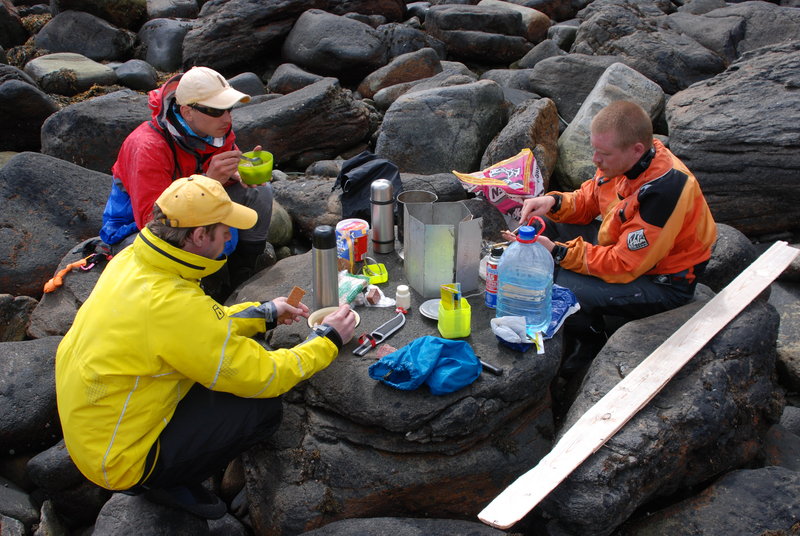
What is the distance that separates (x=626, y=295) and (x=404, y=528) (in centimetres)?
241

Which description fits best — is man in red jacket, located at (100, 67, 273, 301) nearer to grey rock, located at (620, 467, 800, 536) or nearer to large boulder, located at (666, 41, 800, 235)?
grey rock, located at (620, 467, 800, 536)

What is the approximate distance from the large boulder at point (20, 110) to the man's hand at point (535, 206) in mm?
7809

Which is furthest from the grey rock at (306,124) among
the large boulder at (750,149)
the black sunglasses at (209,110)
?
the large boulder at (750,149)

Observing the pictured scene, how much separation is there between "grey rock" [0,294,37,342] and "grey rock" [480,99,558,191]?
4.83 meters

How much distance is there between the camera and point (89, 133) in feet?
26.9

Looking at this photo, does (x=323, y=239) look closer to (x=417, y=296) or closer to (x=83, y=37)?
(x=417, y=296)

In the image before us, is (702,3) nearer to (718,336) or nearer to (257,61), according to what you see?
(257,61)

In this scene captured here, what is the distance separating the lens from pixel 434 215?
4.88 metres

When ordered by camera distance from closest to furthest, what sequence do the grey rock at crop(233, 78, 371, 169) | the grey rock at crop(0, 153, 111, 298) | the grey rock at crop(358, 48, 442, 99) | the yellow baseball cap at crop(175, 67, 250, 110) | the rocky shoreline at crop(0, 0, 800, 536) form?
the rocky shoreline at crop(0, 0, 800, 536) < the yellow baseball cap at crop(175, 67, 250, 110) < the grey rock at crop(0, 153, 111, 298) < the grey rock at crop(233, 78, 371, 169) < the grey rock at crop(358, 48, 442, 99)

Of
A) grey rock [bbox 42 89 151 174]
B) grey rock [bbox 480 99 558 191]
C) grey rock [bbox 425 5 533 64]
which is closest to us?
grey rock [bbox 480 99 558 191]

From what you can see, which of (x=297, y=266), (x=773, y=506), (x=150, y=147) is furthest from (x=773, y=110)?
(x=150, y=147)

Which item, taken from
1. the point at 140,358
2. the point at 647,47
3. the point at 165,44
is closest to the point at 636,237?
the point at 140,358

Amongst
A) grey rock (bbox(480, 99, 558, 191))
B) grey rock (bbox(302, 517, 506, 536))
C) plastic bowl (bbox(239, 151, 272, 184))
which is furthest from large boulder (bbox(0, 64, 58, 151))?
grey rock (bbox(302, 517, 506, 536))

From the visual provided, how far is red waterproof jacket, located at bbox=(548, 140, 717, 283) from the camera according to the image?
460 cm
